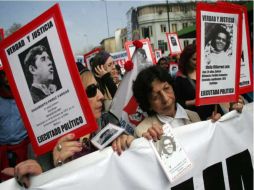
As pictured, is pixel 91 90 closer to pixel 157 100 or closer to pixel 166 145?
pixel 157 100

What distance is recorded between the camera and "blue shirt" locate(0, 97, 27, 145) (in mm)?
2812

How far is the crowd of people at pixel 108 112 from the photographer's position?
1460 mm

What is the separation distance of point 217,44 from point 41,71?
1.07 meters

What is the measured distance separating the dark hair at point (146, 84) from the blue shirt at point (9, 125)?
1.18m

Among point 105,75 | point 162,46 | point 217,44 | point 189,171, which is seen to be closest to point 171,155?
point 189,171

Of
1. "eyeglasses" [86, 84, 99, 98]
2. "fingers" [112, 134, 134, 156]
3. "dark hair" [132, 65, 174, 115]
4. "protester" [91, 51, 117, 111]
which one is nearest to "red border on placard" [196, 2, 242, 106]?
"dark hair" [132, 65, 174, 115]

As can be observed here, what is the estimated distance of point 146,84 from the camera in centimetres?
218

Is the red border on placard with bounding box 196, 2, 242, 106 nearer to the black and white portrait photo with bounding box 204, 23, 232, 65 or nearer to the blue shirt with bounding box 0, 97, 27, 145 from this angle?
the black and white portrait photo with bounding box 204, 23, 232, 65

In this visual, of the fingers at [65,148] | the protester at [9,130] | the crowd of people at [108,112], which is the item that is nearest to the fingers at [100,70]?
the crowd of people at [108,112]

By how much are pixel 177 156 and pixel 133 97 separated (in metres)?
0.77

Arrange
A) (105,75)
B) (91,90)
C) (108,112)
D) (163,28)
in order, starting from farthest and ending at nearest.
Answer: (163,28) < (105,75) < (108,112) < (91,90)

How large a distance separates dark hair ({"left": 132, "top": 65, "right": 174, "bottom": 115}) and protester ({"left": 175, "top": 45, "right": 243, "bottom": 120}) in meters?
0.46

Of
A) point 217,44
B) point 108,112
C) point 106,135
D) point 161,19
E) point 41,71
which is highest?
point 41,71

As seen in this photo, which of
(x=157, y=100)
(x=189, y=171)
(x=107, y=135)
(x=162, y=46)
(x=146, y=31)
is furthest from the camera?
(x=162, y=46)
